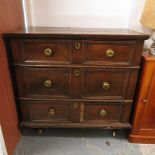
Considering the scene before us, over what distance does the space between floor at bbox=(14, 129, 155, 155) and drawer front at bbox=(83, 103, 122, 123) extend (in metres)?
0.21

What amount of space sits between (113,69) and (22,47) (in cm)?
65

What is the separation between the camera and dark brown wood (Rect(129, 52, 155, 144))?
115 cm

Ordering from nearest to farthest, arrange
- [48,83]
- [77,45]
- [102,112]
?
[77,45], [48,83], [102,112]

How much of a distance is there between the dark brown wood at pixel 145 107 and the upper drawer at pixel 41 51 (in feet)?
1.83

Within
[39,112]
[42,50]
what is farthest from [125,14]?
[39,112]

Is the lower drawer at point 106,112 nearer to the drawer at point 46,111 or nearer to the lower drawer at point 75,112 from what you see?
the lower drawer at point 75,112

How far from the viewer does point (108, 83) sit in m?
1.21

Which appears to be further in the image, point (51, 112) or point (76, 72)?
point (51, 112)

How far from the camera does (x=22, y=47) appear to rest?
1.11m

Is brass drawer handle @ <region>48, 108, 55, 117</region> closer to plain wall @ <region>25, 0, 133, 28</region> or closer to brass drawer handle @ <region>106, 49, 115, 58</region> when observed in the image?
brass drawer handle @ <region>106, 49, 115, 58</region>

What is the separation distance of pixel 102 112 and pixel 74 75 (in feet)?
1.30

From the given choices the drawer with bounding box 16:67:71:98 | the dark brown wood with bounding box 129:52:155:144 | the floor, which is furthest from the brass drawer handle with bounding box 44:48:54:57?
the floor

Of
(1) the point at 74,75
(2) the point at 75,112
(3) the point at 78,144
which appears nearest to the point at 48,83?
(1) the point at 74,75

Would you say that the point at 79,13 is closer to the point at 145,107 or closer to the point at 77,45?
the point at 77,45
